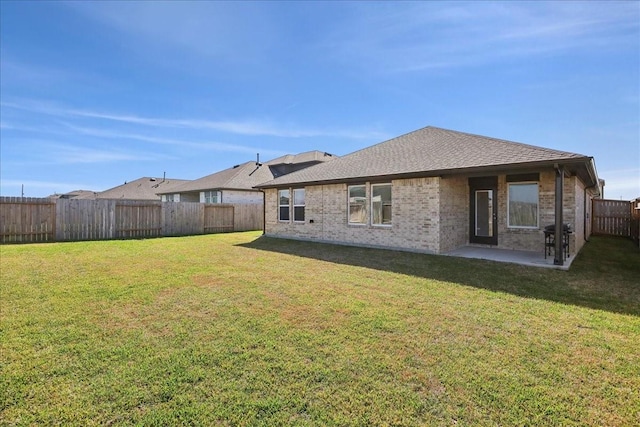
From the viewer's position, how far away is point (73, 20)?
9680 mm

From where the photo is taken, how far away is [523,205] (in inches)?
416

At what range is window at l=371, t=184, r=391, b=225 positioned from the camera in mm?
11336

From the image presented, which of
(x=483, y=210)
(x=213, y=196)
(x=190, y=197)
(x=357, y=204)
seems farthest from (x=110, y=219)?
(x=483, y=210)

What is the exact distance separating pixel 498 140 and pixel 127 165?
4511 cm

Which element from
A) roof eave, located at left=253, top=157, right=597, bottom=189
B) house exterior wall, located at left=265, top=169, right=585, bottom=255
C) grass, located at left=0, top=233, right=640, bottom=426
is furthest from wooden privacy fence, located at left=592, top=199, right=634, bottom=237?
grass, located at left=0, top=233, right=640, bottom=426

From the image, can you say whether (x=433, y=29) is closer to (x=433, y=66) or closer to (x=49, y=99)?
(x=433, y=66)

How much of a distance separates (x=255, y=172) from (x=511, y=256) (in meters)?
21.6

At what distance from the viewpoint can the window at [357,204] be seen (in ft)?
39.5

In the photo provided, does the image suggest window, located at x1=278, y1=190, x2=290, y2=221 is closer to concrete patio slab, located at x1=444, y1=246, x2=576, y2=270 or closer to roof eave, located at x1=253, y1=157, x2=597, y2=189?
roof eave, located at x1=253, y1=157, x2=597, y2=189

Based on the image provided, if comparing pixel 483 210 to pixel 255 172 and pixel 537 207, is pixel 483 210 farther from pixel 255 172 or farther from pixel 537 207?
pixel 255 172

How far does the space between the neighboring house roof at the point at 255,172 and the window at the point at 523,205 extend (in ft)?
48.5

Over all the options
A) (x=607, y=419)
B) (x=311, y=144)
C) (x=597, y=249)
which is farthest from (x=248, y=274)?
(x=311, y=144)

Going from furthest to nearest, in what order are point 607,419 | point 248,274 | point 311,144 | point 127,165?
point 127,165, point 311,144, point 248,274, point 607,419

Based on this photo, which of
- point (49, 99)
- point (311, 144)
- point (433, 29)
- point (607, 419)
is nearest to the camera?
point (607, 419)
